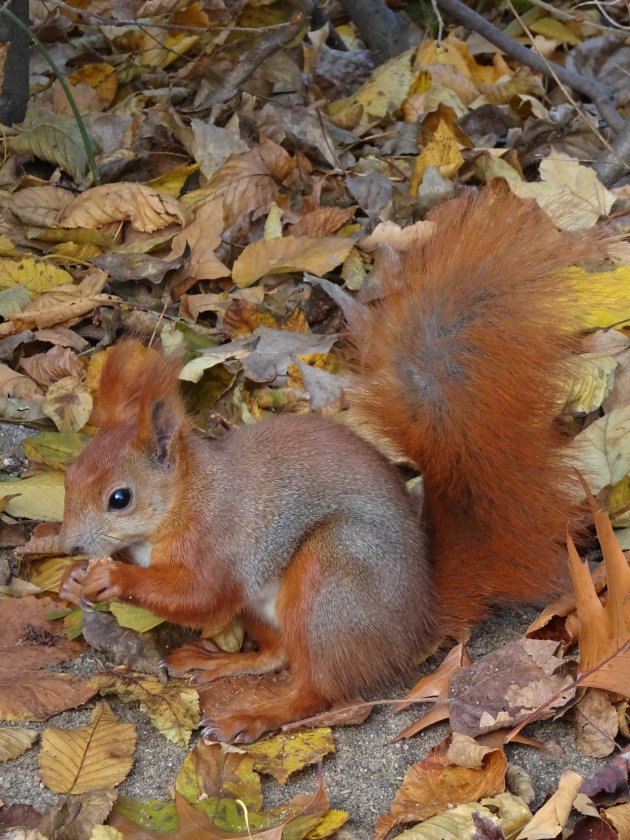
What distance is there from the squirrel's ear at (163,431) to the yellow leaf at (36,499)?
37 cm

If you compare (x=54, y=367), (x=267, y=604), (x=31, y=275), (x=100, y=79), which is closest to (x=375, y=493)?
(x=267, y=604)

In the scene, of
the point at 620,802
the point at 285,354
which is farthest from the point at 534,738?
the point at 285,354

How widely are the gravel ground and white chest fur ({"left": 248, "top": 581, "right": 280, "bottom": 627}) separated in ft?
0.86

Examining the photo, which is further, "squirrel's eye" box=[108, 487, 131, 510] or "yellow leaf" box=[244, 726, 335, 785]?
"squirrel's eye" box=[108, 487, 131, 510]

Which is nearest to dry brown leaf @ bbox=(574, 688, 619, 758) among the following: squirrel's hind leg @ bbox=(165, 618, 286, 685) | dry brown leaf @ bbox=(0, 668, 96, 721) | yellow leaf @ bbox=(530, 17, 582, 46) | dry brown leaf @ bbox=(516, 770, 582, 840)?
dry brown leaf @ bbox=(516, 770, 582, 840)

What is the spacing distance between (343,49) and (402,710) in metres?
2.70

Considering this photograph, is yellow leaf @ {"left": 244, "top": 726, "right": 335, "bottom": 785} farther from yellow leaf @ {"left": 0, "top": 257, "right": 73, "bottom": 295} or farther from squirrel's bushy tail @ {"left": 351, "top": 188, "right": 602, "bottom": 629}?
yellow leaf @ {"left": 0, "top": 257, "right": 73, "bottom": 295}

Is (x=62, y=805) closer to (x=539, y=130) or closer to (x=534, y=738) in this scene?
(x=534, y=738)

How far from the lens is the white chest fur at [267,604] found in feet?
6.36

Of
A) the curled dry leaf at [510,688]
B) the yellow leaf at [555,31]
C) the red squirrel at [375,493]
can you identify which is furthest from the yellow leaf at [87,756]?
the yellow leaf at [555,31]

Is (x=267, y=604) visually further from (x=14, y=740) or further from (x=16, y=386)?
(x=16, y=386)

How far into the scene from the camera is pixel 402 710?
1.82m

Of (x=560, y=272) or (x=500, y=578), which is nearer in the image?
(x=560, y=272)

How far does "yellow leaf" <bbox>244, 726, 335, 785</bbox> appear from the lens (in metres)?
1.68
